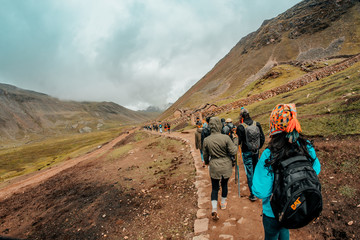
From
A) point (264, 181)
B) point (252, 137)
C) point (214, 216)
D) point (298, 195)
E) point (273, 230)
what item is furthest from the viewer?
point (252, 137)

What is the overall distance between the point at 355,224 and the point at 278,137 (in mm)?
3899

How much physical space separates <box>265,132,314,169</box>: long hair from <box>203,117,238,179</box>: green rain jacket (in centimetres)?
252

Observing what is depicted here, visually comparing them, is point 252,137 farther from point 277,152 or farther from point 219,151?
point 277,152

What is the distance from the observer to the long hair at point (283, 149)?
2418 millimetres

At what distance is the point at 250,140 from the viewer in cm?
578

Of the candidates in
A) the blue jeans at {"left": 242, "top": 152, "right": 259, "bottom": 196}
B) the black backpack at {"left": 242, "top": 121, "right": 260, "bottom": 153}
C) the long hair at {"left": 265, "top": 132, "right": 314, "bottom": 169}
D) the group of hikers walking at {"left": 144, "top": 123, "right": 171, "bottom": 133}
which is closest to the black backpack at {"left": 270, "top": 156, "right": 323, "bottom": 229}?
the long hair at {"left": 265, "top": 132, "right": 314, "bottom": 169}

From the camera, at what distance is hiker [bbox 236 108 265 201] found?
227 inches

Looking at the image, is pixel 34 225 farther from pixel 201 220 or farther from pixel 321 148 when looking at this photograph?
pixel 321 148

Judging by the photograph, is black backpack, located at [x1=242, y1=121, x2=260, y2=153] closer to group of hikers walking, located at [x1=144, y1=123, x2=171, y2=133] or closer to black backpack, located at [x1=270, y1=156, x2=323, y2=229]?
black backpack, located at [x1=270, y1=156, x2=323, y2=229]

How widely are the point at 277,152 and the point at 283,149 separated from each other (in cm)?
10

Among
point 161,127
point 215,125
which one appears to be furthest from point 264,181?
point 161,127

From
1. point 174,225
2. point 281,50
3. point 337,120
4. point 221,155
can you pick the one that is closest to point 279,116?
point 221,155

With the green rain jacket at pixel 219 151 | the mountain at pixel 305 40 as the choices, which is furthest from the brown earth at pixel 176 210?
the mountain at pixel 305 40

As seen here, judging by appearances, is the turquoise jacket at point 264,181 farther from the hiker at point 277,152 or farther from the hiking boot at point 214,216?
the hiking boot at point 214,216
